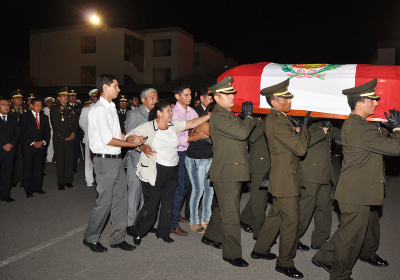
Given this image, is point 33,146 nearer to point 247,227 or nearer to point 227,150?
point 247,227

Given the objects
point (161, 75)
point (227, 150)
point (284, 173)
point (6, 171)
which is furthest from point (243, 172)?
point (161, 75)

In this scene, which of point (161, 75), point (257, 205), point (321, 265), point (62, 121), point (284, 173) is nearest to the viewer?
point (284, 173)

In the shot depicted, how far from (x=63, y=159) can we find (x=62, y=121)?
894 millimetres

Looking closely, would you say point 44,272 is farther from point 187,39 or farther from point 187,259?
point 187,39

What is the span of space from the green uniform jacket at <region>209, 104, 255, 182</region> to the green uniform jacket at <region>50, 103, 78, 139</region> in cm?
504

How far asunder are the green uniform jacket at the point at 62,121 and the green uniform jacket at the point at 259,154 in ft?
16.1

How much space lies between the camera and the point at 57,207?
20.4 ft

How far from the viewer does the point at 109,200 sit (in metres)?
4.23

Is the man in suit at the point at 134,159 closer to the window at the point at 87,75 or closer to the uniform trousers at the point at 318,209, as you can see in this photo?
the uniform trousers at the point at 318,209

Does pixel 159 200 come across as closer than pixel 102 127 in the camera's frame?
No

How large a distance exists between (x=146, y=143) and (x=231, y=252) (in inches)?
69.0

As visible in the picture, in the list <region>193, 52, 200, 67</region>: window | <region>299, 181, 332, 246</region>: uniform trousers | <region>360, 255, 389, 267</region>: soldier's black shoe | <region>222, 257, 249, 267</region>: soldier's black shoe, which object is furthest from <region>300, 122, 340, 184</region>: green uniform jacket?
<region>193, 52, 200, 67</region>: window

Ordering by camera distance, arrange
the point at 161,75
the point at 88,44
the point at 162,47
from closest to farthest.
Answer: the point at 88,44 < the point at 162,47 < the point at 161,75

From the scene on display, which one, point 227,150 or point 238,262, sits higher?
point 227,150
